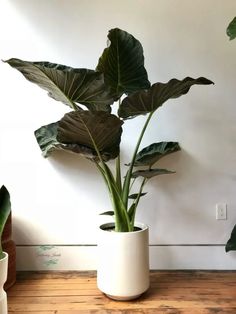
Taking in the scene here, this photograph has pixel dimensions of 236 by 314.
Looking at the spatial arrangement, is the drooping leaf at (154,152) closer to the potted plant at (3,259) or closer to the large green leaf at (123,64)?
the large green leaf at (123,64)

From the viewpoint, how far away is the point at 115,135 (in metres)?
1.50

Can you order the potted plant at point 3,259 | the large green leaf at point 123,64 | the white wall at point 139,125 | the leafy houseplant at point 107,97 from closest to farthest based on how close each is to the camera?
the potted plant at point 3,259, the leafy houseplant at point 107,97, the large green leaf at point 123,64, the white wall at point 139,125

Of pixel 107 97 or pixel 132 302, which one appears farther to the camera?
pixel 132 302

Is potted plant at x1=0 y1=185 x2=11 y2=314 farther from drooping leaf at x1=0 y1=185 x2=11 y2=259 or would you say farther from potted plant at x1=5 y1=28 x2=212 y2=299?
potted plant at x1=5 y1=28 x2=212 y2=299

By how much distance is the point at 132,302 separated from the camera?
1671 mm

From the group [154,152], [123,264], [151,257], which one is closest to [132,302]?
[123,264]

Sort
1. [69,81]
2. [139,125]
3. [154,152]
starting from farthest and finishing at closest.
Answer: [139,125]
[154,152]
[69,81]

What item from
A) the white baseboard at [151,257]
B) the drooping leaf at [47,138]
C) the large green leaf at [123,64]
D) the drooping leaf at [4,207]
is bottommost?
the white baseboard at [151,257]

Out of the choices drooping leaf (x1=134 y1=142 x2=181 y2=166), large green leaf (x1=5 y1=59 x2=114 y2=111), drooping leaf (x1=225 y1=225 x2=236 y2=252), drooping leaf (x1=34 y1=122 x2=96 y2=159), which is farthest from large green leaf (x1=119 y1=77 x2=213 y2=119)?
drooping leaf (x1=225 y1=225 x2=236 y2=252)

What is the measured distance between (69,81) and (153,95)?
39 centimetres

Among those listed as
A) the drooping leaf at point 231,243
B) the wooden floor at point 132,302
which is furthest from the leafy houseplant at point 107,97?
the drooping leaf at point 231,243

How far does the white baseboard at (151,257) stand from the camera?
6.79 ft

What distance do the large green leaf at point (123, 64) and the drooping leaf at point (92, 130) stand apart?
0.26 metres

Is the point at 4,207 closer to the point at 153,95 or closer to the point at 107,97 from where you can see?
the point at 107,97
